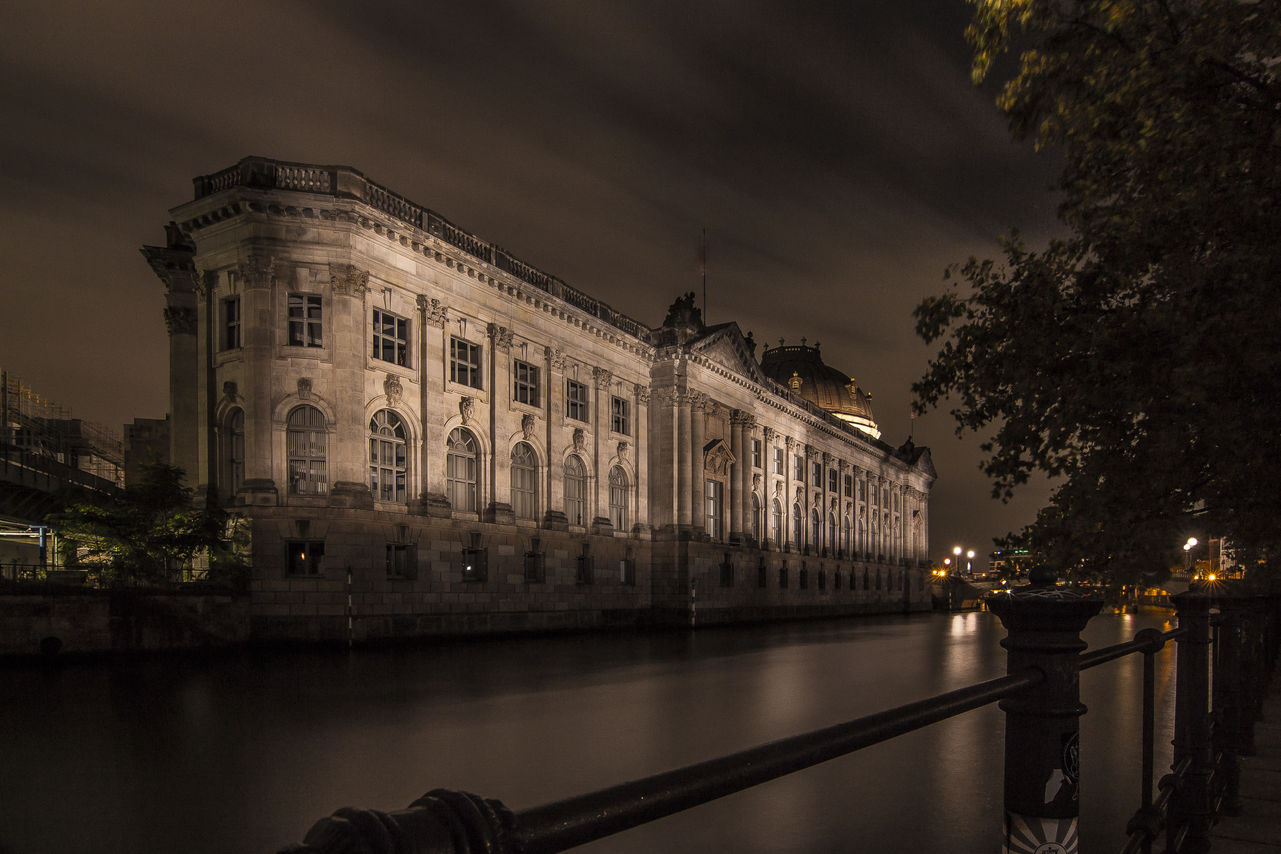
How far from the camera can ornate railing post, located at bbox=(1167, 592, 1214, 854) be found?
591 centimetres

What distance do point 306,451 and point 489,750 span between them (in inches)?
891

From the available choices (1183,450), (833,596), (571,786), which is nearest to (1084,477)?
(1183,450)

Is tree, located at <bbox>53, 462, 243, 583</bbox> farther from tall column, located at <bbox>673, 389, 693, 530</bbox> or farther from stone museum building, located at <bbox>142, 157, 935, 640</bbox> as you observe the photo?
tall column, located at <bbox>673, 389, 693, 530</bbox>

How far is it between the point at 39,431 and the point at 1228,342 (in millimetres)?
58002

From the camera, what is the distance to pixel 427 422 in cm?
3478

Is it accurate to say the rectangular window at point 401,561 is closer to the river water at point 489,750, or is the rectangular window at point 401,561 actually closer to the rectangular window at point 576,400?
the river water at point 489,750

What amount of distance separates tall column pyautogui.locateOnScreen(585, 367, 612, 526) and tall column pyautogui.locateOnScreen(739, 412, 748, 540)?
1426cm

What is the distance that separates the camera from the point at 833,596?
76562mm

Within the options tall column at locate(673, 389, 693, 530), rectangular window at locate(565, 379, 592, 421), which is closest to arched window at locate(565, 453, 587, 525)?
rectangular window at locate(565, 379, 592, 421)

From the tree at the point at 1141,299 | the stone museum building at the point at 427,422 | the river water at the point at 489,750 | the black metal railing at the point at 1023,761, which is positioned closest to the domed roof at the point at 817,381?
the stone museum building at the point at 427,422

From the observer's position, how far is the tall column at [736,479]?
2272 inches

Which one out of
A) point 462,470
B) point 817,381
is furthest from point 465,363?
point 817,381

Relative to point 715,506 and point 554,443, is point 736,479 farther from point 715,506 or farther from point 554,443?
point 554,443

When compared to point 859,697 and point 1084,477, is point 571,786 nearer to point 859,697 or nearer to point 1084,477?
point 1084,477
